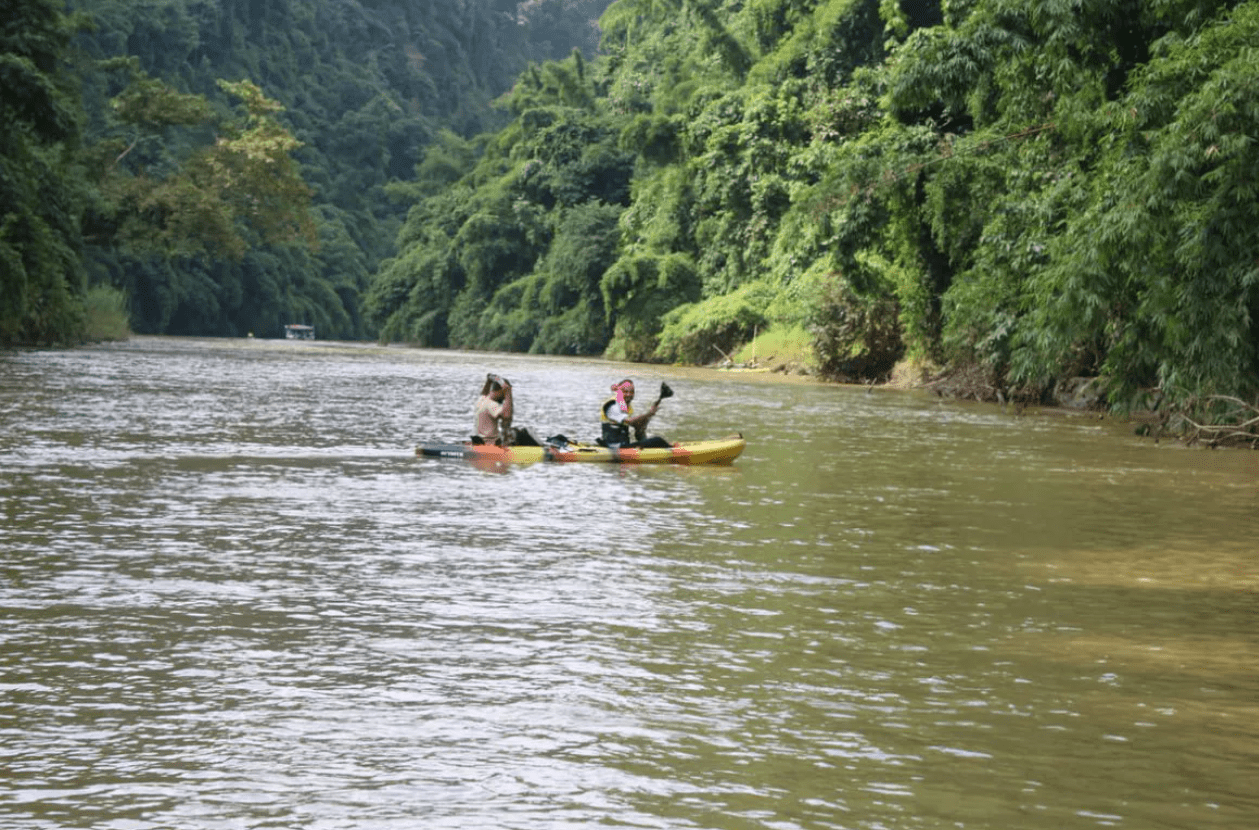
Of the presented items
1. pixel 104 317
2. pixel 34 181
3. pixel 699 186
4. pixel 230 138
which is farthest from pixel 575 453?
pixel 699 186

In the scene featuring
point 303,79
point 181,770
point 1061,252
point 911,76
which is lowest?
point 181,770

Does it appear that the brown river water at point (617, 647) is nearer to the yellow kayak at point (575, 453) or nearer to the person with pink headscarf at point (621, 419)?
the yellow kayak at point (575, 453)

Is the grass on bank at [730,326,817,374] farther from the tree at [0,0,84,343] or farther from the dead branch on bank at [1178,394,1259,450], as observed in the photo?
the dead branch on bank at [1178,394,1259,450]

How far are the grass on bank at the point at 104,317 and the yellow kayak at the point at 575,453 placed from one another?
41980mm

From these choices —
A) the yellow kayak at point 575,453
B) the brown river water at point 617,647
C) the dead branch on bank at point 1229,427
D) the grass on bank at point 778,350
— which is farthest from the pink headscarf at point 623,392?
the grass on bank at point 778,350

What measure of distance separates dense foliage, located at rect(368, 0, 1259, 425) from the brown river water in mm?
4199

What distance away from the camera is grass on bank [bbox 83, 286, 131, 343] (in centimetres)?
6106

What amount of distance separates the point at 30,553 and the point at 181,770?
5.55 metres

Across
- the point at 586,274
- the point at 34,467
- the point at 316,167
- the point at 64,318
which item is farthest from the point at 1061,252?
the point at 316,167

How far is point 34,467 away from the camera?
16922 millimetres

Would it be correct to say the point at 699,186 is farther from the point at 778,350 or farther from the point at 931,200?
the point at 931,200

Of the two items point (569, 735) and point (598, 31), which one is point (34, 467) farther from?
point (598, 31)

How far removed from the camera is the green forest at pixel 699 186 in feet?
73.2

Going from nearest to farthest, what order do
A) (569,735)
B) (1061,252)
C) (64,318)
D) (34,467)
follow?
(569,735)
(34,467)
(1061,252)
(64,318)
